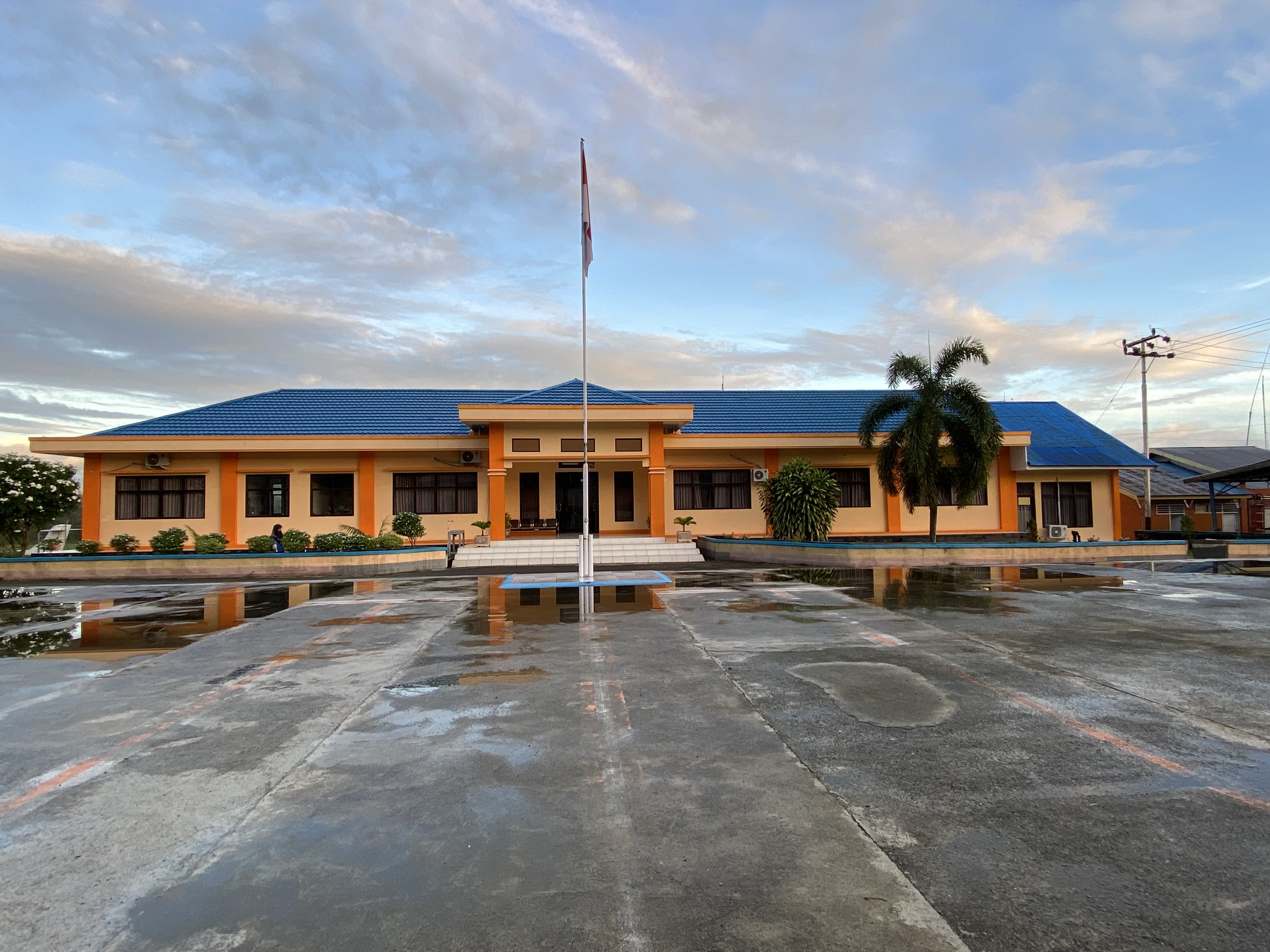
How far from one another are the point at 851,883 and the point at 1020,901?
0.66 m

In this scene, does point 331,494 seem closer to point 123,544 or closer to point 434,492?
point 434,492

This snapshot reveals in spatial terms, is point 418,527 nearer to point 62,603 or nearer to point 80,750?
point 62,603

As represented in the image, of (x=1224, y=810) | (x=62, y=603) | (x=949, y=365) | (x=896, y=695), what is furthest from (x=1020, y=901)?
(x=949, y=365)

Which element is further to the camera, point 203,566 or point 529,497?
point 529,497

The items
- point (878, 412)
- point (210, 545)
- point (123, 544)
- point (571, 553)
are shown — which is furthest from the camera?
point (123, 544)

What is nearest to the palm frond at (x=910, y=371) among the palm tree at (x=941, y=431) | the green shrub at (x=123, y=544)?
the palm tree at (x=941, y=431)

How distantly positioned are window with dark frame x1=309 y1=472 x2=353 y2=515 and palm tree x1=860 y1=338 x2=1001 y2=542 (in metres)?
17.6

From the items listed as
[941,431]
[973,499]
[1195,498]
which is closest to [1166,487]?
[1195,498]

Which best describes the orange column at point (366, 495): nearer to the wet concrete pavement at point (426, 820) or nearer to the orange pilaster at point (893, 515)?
the orange pilaster at point (893, 515)

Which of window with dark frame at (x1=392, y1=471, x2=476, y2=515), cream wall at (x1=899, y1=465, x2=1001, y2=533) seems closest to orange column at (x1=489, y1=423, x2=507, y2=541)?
window with dark frame at (x1=392, y1=471, x2=476, y2=515)

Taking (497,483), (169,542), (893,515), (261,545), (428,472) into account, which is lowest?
(261,545)

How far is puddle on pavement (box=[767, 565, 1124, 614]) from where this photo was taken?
11750 mm

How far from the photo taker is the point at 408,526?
73.8 ft

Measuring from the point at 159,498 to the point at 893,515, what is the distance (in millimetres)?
25947
